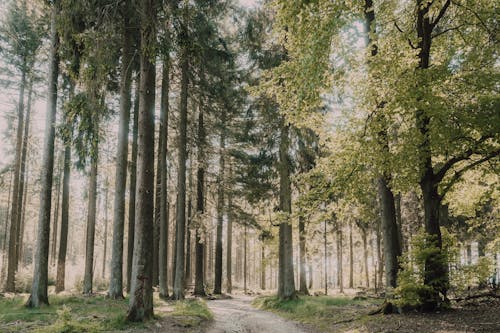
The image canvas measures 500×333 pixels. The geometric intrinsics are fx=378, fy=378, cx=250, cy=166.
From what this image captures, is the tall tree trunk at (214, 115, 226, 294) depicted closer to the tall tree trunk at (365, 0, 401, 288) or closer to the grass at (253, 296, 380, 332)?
the grass at (253, 296, 380, 332)

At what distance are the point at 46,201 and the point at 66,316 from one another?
230 inches

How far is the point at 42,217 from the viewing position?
41.0 feet

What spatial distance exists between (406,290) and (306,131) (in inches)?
383

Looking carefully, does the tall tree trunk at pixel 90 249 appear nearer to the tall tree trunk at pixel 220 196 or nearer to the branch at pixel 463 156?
the tall tree trunk at pixel 220 196

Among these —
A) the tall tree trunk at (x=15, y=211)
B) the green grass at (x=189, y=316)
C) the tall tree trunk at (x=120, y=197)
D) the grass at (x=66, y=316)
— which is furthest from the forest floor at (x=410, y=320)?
the tall tree trunk at (x=15, y=211)

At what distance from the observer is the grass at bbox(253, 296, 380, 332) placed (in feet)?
40.3

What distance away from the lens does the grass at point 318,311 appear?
12.3 m

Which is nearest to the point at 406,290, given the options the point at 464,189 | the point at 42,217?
the point at 464,189

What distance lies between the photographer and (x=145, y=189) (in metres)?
10.3

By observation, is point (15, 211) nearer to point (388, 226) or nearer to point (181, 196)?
point (181, 196)

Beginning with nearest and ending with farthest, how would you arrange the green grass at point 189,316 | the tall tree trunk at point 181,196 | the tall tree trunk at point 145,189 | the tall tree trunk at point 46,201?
the tall tree trunk at point 145,189 < the green grass at point 189,316 < the tall tree trunk at point 46,201 < the tall tree trunk at point 181,196

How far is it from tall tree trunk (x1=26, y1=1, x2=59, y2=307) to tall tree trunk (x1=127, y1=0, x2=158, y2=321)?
3860mm

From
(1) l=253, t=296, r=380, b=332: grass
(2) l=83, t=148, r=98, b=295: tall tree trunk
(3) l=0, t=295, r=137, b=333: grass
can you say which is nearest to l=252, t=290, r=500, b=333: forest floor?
(1) l=253, t=296, r=380, b=332: grass

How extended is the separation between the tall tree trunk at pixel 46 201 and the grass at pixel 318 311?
8.86m
